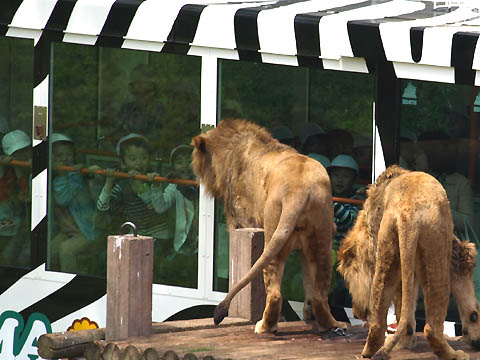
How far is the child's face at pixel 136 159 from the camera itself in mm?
9258

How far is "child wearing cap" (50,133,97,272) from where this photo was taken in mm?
9531

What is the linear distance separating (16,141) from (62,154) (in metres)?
0.38

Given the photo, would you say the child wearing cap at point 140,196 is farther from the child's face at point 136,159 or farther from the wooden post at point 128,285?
the wooden post at point 128,285

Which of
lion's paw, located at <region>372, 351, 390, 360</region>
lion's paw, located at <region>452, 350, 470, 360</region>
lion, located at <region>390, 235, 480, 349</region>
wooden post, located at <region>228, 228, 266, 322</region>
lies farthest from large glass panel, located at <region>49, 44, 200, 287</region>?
lion's paw, located at <region>452, 350, 470, 360</region>

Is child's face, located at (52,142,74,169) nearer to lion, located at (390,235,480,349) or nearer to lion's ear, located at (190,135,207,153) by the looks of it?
lion's ear, located at (190,135,207,153)

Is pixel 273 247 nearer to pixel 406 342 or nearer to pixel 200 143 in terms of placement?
pixel 406 342

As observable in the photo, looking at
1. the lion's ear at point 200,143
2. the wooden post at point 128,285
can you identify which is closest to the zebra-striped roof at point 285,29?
the lion's ear at point 200,143

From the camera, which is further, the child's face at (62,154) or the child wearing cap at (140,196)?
the child's face at (62,154)

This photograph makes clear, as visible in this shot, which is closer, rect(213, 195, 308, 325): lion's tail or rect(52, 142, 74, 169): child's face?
rect(213, 195, 308, 325): lion's tail

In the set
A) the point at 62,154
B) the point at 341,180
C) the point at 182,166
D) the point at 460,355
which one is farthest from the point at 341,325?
the point at 62,154

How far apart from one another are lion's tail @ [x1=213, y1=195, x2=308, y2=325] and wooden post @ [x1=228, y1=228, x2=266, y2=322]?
0.49 metres

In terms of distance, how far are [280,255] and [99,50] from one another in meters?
1.99

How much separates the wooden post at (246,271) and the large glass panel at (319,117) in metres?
0.28

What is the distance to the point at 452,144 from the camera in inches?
321
